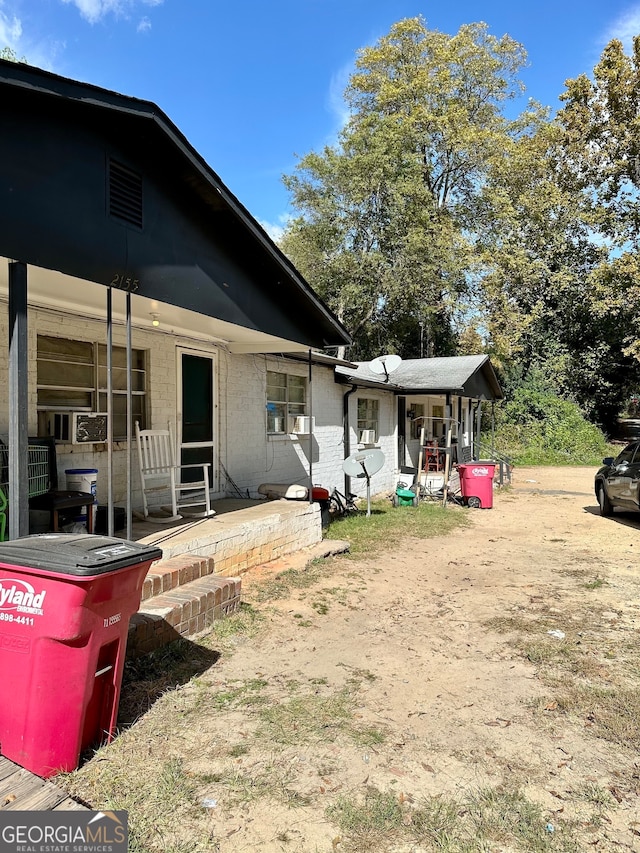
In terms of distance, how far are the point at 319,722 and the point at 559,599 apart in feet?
12.2

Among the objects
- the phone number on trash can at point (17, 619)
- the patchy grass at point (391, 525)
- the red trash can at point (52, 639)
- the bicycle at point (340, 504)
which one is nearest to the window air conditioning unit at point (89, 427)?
the red trash can at point (52, 639)

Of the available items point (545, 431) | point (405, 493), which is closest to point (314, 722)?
point (405, 493)

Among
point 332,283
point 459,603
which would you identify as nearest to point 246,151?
point 332,283

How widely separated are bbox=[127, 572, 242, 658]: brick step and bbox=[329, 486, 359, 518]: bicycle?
594cm

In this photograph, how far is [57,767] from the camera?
260 cm

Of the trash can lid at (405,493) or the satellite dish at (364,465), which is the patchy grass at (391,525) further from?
the satellite dish at (364,465)

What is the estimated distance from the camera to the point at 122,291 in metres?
4.79

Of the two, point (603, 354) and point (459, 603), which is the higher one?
point (603, 354)

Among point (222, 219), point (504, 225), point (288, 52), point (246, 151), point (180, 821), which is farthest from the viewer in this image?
point (504, 225)

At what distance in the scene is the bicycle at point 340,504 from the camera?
11195mm

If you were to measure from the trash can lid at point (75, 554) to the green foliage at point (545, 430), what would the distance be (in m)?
22.3

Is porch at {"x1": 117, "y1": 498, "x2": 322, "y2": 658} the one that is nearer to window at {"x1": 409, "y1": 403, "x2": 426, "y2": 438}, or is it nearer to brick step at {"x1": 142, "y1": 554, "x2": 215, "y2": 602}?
brick step at {"x1": 142, "y1": 554, "x2": 215, "y2": 602}

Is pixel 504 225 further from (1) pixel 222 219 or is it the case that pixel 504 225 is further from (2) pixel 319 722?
(2) pixel 319 722

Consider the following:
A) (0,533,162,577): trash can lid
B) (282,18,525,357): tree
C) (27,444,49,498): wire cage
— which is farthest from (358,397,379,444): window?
(0,533,162,577): trash can lid
